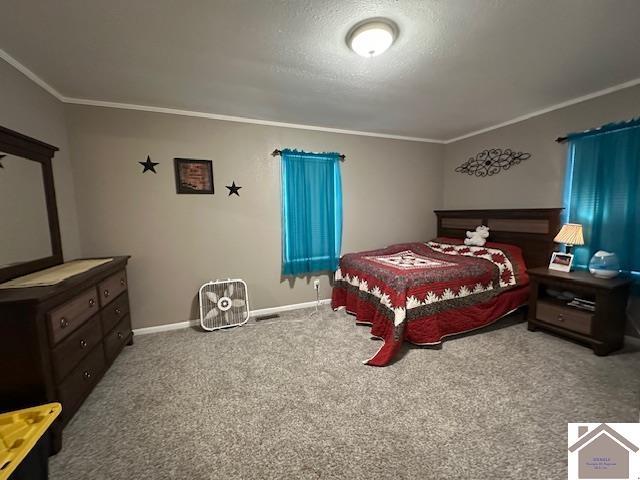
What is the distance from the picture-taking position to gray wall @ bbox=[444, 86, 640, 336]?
7.98 ft

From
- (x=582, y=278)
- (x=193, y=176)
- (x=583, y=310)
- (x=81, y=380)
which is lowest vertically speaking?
(x=81, y=380)

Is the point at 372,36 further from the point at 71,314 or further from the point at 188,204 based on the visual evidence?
the point at 71,314

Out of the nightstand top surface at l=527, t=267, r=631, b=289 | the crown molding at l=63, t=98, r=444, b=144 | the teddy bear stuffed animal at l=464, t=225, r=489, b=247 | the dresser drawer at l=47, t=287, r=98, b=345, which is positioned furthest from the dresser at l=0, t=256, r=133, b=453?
the teddy bear stuffed animal at l=464, t=225, r=489, b=247

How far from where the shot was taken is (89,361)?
1.77 m

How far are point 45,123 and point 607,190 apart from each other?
521 centimetres

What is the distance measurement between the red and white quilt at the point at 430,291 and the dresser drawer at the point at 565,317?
0.89 feet

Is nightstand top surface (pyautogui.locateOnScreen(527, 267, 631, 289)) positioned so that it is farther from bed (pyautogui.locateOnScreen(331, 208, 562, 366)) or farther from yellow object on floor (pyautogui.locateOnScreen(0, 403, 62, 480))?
yellow object on floor (pyautogui.locateOnScreen(0, 403, 62, 480))

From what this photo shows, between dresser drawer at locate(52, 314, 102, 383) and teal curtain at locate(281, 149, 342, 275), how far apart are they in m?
1.93

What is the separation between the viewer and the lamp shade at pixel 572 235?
2.50m

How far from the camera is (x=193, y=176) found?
2896 millimetres

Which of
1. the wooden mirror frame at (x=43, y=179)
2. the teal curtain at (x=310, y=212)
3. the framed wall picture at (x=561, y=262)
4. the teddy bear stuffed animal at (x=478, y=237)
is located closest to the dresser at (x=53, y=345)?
the wooden mirror frame at (x=43, y=179)

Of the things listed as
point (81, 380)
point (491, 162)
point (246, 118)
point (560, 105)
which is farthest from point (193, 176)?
point (560, 105)

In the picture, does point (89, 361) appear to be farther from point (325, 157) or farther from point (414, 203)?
point (414, 203)

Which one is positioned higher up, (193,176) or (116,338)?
(193,176)
